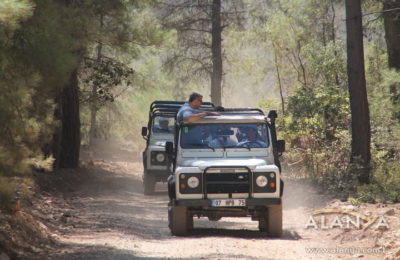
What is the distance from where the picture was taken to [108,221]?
525 inches

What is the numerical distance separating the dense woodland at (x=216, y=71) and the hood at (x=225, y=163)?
2212mm

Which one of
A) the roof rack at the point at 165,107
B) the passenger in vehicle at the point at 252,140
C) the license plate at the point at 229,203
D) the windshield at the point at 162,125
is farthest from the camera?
the roof rack at the point at 165,107

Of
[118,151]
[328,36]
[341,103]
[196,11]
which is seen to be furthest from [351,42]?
[118,151]

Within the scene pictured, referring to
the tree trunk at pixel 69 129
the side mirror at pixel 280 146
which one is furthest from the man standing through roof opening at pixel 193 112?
the tree trunk at pixel 69 129

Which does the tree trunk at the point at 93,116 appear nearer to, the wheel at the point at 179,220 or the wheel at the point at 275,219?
the wheel at the point at 179,220

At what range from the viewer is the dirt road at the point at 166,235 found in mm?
9430

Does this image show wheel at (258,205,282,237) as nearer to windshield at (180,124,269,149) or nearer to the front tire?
windshield at (180,124,269,149)

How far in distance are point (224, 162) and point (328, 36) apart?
1903 cm

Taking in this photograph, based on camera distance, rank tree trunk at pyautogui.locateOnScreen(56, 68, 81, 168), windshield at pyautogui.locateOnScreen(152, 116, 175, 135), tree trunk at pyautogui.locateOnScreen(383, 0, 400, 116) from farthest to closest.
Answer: tree trunk at pyautogui.locateOnScreen(56, 68, 81, 168), tree trunk at pyautogui.locateOnScreen(383, 0, 400, 116), windshield at pyautogui.locateOnScreen(152, 116, 175, 135)

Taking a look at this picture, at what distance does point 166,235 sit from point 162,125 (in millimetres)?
8327

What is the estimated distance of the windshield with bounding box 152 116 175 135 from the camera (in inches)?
766

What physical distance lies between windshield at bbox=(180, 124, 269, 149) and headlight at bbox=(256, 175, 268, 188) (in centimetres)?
92

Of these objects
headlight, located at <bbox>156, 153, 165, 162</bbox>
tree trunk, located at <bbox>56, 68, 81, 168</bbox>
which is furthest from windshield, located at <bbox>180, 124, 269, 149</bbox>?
tree trunk, located at <bbox>56, 68, 81, 168</bbox>

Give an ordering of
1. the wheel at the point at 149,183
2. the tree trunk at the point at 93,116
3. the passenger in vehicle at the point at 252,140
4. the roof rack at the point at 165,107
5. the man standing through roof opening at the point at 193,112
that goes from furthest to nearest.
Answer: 1. the tree trunk at the point at 93,116
2. the roof rack at the point at 165,107
3. the wheel at the point at 149,183
4. the passenger in vehicle at the point at 252,140
5. the man standing through roof opening at the point at 193,112
